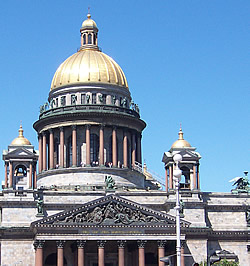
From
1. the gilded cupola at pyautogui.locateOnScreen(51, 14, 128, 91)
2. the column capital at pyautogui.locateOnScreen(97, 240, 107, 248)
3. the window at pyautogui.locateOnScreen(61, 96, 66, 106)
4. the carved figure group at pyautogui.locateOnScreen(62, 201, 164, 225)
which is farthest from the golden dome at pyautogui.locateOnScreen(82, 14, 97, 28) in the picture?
the column capital at pyautogui.locateOnScreen(97, 240, 107, 248)

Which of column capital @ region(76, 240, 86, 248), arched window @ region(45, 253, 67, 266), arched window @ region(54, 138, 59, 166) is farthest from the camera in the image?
arched window @ region(54, 138, 59, 166)

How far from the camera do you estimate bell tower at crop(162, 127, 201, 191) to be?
92.7m

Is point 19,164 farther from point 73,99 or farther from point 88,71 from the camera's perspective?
point 88,71

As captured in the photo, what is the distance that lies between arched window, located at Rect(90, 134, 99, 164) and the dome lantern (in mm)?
14660

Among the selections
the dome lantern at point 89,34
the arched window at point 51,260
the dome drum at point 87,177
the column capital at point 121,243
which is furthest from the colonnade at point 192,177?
the dome lantern at point 89,34

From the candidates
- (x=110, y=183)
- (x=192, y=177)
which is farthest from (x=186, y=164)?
(x=110, y=183)

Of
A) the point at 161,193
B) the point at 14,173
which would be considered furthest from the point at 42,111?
the point at 161,193

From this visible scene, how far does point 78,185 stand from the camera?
96125mm

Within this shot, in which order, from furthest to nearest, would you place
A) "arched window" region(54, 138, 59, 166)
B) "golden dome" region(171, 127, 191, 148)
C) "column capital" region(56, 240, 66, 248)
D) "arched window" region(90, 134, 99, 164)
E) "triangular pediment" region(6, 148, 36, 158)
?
1. "arched window" region(54, 138, 59, 166)
2. "arched window" region(90, 134, 99, 164)
3. "golden dome" region(171, 127, 191, 148)
4. "triangular pediment" region(6, 148, 36, 158)
5. "column capital" region(56, 240, 66, 248)

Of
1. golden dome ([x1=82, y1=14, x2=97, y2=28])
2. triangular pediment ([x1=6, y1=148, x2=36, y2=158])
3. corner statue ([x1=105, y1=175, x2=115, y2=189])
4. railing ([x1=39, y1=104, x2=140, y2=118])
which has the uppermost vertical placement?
golden dome ([x1=82, y1=14, x2=97, y2=28])

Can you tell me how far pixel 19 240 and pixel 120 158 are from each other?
Result: 69.9 ft

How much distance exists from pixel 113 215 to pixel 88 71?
25.9 m

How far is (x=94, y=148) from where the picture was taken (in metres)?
102

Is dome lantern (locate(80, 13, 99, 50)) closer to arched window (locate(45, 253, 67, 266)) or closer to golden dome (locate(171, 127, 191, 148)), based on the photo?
golden dome (locate(171, 127, 191, 148))
